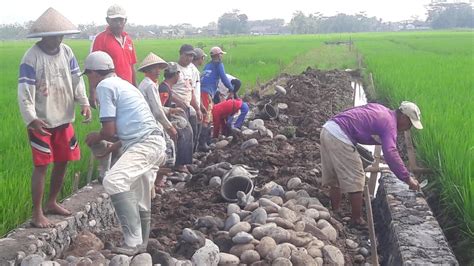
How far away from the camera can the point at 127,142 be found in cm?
332

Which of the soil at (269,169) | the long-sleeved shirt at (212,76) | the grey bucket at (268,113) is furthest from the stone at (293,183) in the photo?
the grey bucket at (268,113)

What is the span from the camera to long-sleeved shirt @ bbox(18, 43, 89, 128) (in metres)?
3.34

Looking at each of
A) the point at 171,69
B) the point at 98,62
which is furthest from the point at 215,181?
the point at 98,62

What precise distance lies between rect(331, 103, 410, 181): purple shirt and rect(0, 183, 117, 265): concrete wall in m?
1.86

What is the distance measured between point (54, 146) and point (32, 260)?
89cm

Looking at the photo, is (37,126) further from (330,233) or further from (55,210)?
(330,233)

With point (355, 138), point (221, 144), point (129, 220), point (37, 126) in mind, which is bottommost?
point (221, 144)

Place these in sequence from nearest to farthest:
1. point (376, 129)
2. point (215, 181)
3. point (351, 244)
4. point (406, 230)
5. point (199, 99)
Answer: point (406, 230) → point (351, 244) → point (376, 129) → point (215, 181) → point (199, 99)

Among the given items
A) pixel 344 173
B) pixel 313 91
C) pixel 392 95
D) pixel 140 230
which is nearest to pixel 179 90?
pixel 344 173

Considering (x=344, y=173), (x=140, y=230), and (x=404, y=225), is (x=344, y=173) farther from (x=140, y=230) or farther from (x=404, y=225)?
(x=140, y=230)

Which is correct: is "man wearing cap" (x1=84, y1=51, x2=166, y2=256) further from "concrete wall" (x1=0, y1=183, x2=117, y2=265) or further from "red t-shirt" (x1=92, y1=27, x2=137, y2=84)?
"red t-shirt" (x1=92, y1=27, x2=137, y2=84)

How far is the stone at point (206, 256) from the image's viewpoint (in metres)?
3.03

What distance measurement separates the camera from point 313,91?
11.7 metres

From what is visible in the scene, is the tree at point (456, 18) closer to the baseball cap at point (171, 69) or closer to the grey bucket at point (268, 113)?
the grey bucket at point (268, 113)
